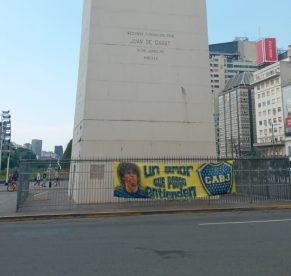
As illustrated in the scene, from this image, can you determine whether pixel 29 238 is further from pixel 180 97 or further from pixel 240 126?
pixel 240 126

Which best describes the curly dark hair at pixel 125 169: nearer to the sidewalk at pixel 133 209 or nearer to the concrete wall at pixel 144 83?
the sidewalk at pixel 133 209

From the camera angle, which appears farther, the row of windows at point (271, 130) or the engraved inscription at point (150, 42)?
the row of windows at point (271, 130)

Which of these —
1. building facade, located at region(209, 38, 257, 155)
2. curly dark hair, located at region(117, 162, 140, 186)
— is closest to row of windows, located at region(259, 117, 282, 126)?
building facade, located at region(209, 38, 257, 155)

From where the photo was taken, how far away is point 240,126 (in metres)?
140

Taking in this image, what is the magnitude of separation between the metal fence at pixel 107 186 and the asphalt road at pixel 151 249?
502 cm

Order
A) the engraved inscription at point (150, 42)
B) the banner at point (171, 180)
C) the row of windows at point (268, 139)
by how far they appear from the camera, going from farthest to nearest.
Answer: the row of windows at point (268, 139), the engraved inscription at point (150, 42), the banner at point (171, 180)

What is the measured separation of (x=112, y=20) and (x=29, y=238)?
15100 mm

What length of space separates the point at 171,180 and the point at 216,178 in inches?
87.9

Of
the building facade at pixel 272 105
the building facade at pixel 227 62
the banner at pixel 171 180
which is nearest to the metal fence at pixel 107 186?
the banner at pixel 171 180

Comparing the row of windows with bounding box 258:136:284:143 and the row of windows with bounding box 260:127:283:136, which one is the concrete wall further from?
the row of windows with bounding box 260:127:283:136

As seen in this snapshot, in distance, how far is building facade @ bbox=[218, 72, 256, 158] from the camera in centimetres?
13862

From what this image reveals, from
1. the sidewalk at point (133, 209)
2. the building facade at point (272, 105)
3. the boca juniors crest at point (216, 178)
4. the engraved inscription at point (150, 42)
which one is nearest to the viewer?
the sidewalk at point (133, 209)

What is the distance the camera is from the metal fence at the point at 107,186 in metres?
15.5

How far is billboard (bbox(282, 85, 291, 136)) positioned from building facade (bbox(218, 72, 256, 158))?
34.0m
